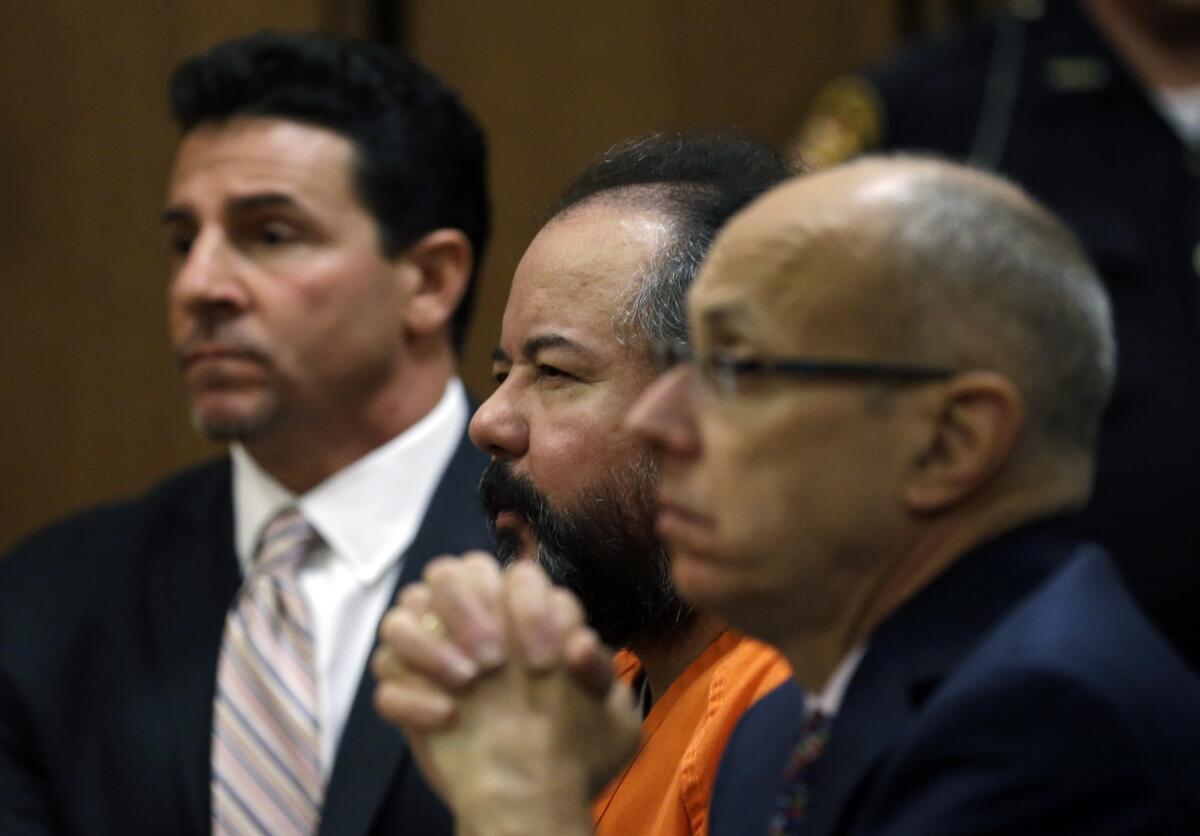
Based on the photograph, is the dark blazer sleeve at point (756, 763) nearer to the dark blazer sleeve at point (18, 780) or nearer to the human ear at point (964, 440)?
the human ear at point (964, 440)

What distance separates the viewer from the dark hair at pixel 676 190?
1583 millimetres

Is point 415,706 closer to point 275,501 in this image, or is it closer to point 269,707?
point 269,707

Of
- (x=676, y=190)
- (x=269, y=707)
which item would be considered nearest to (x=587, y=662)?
(x=676, y=190)

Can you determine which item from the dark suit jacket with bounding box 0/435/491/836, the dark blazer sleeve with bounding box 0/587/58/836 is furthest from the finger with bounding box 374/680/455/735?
the dark blazer sleeve with bounding box 0/587/58/836

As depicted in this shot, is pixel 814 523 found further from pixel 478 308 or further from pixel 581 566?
pixel 478 308

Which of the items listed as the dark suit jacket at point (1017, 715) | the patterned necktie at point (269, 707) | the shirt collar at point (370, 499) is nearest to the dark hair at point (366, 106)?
the shirt collar at point (370, 499)

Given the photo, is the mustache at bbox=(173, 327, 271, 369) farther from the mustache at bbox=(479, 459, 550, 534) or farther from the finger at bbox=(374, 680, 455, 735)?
the finger at bbox=(374, 680, 455, 735)

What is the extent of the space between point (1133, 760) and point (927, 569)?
169mm

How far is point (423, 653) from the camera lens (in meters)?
1.16

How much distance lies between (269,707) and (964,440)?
1317mm

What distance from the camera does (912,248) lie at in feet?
3.56

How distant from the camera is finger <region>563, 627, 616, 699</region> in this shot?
3.76ft

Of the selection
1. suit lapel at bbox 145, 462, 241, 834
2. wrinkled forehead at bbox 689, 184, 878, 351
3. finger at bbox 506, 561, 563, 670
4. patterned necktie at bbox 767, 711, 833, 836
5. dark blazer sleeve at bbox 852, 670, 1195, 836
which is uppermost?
wrinkled forehead at bbox 689, 184, 878, 351

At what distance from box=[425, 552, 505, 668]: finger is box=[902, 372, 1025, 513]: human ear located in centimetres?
27
